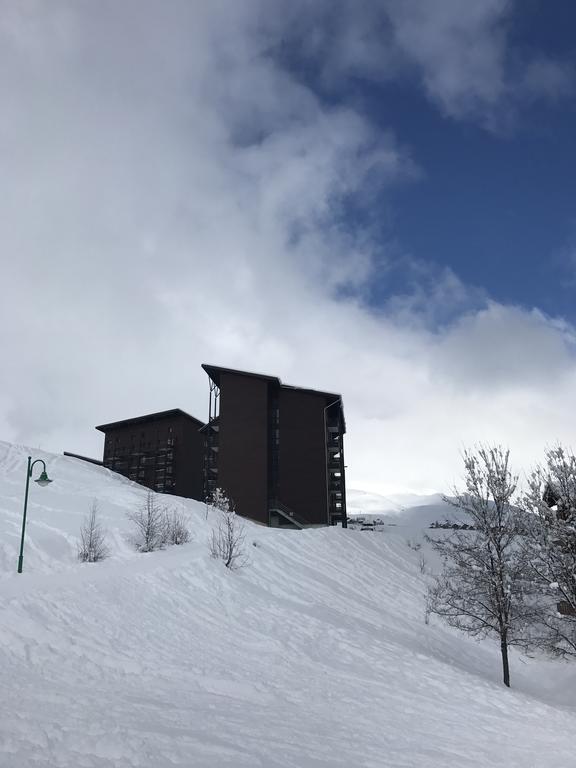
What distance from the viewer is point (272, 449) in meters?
59.3

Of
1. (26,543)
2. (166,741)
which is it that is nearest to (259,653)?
(166,741)

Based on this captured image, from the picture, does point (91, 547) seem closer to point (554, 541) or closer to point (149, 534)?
point (149, 534)

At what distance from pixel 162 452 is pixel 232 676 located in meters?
76.0

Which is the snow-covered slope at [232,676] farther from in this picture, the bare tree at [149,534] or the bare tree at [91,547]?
the bare tree at [149,534]

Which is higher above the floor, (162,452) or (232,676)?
(162,452)

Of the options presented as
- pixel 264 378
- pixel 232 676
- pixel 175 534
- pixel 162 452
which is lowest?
pixel 232 676

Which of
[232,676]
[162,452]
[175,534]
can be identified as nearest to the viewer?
[232,676]

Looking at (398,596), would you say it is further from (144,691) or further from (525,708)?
(144,691)

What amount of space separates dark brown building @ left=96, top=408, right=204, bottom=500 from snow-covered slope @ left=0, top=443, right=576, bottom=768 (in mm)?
57312

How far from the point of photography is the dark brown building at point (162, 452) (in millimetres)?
83938

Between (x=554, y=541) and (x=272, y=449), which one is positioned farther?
(x=272, y=449)

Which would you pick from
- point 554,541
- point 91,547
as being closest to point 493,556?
point 554,541

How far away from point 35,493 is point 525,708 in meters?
32.5

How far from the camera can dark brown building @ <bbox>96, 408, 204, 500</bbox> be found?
83.9 metres
